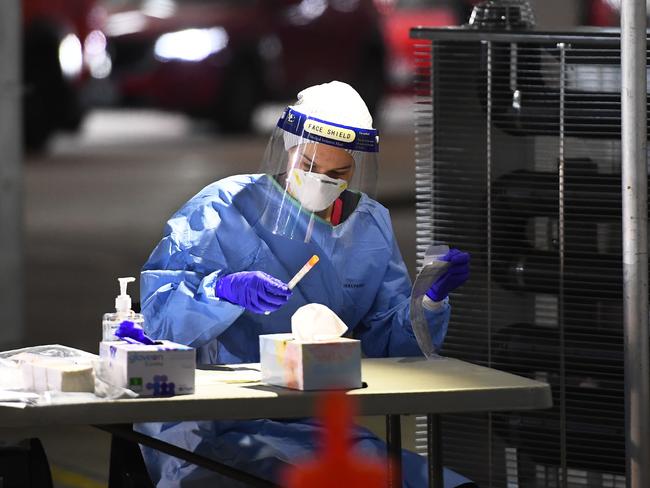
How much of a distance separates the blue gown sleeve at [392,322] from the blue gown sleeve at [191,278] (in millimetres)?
381

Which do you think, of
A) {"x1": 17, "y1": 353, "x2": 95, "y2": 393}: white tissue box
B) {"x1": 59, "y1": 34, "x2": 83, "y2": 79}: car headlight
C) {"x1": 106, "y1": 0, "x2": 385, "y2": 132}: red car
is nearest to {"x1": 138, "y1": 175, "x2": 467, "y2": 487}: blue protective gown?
{"x1": 17, "y1": 353, "x2": 95, "y2": 393}: white tissue box

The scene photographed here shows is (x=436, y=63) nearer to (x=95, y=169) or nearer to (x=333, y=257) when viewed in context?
(x=333, y=257)

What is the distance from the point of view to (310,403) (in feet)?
10.8

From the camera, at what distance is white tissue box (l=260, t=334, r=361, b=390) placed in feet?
10.9

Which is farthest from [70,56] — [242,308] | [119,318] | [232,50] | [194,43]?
[119,318]

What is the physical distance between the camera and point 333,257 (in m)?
4.05

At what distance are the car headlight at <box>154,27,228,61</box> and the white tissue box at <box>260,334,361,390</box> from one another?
42.2 feet

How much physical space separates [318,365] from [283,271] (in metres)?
0.70

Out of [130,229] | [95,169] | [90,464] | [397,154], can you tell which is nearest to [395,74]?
[397,154]

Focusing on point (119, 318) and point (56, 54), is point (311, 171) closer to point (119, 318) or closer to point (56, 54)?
point (119, 318)

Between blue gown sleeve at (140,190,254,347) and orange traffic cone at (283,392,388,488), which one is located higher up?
blue gown sleeve at (140,190,254,347)

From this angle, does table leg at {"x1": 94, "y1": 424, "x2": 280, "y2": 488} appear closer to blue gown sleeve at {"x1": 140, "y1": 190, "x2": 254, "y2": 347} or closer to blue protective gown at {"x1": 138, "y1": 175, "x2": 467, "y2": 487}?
blue protective gown at {"x1": 138, "y1": 175, "x2": 467, "y2": 487}

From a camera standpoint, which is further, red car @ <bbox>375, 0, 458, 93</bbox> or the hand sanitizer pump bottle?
red car @ <bbox>375, 0, 458, 93</bbox>

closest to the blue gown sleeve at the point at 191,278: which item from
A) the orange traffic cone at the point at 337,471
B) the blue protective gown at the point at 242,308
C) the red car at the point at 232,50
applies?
the blue protective gown at the point at 242,308
